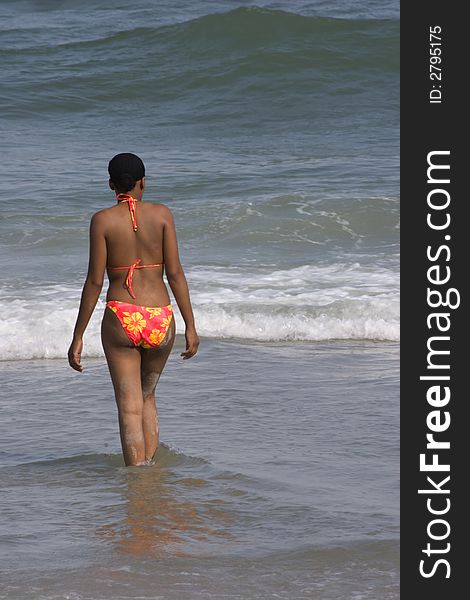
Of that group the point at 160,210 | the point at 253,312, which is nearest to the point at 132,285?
the point at 160,210

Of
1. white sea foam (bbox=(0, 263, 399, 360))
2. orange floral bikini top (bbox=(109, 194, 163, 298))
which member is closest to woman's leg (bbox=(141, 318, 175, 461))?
orange floral bikini top (bbox=(109, 194, 163, 298))

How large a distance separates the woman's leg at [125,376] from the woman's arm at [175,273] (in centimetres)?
28

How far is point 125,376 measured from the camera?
17.7ft

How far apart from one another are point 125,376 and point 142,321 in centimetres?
30

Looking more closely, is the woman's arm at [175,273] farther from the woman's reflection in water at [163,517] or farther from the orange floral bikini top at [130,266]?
the woman's reflection in water at [163,517]

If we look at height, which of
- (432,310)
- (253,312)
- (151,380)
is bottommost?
(253,312)

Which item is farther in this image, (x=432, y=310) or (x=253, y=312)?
(x=253, y=312)

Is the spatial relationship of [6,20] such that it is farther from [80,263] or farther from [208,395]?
[208,395]

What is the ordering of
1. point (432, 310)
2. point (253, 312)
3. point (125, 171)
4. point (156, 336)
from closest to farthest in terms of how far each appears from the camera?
point (125, 171) < point (156, 336) < point (432, 310) < point (253, 312)

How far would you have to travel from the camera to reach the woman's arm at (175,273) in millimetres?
5270

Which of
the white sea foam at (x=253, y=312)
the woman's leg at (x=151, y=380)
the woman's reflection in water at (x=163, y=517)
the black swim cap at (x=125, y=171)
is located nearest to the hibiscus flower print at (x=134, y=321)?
the woman's leg at (x=151, y=380)

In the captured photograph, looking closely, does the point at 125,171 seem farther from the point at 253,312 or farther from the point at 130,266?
the point at 253,312

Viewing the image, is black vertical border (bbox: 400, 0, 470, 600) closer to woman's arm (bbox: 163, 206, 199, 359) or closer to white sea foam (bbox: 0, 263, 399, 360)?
white sea foam (bbox: 0, 263, 399, 360)

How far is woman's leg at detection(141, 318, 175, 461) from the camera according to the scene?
17.8ft
